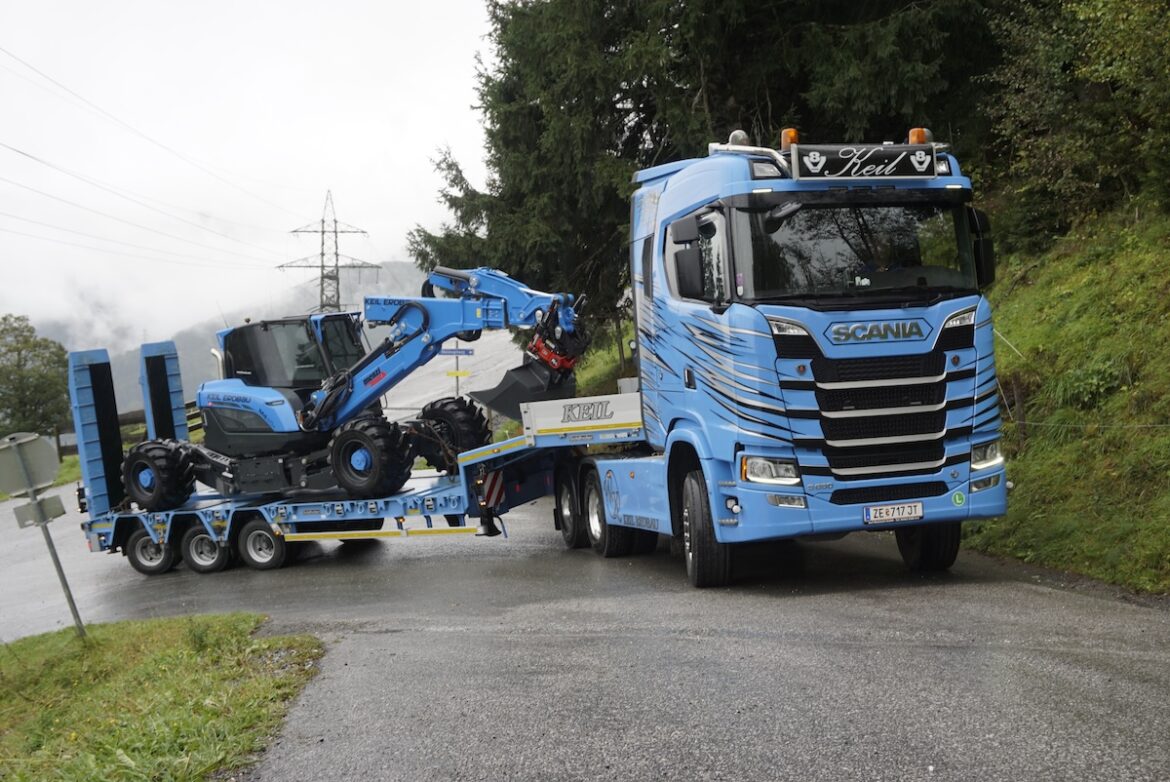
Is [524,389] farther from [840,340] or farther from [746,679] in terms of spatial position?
[746,679]

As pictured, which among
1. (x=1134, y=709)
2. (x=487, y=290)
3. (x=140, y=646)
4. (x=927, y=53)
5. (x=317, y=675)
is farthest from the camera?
(x=927, y=53)

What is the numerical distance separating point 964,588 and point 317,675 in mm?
5342

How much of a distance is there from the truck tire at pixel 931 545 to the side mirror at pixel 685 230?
3.26 meters

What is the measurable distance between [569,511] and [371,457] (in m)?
2.58

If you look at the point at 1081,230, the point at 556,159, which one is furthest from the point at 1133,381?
the point at 556,159

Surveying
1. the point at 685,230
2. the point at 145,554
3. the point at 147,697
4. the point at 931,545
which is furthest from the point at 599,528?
the point at 145,554

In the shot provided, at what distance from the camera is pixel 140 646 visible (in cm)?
1182

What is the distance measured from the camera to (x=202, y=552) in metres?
17.2

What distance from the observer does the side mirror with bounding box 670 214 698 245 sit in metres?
10.4

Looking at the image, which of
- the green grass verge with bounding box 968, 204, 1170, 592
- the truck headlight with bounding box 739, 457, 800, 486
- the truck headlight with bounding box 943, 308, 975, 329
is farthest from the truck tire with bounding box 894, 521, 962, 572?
the truck headlight with bounding box 943, 308, 975, 329

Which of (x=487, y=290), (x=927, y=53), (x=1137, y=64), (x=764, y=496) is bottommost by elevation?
(x=764, y=496)

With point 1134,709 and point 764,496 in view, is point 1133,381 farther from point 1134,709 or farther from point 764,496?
point 1134,709

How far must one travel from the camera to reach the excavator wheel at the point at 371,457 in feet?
50.4

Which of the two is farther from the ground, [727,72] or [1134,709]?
[727,72]
